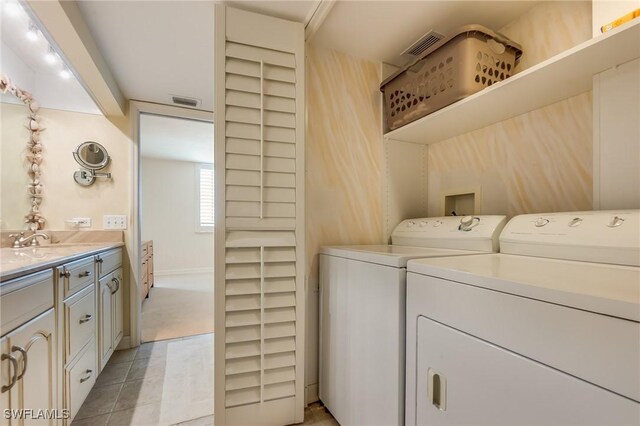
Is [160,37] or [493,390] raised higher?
[160,37]

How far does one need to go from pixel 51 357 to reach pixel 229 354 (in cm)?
70

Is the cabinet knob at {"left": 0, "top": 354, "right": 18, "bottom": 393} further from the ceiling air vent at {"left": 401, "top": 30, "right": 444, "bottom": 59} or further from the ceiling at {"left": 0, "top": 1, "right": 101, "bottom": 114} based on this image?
the ceiling air vent at {"left": 401, "top": 30, "right": 444, "bottom": 59}

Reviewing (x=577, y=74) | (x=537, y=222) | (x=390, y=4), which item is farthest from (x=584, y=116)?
(x=390, y=4)

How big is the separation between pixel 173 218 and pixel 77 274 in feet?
14.3

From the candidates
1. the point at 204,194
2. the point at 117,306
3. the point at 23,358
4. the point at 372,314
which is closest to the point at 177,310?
the point at 117,306

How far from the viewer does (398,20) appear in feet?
4.71

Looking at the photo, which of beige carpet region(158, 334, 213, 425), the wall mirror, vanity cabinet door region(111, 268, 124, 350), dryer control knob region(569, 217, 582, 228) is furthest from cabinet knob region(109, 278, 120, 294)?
dryer control knob region(569, 217, 582, 228)

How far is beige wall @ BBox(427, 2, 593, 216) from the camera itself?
119 cm

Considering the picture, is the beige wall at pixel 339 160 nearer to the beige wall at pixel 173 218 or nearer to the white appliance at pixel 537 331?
the white appliance at pixel 537 331

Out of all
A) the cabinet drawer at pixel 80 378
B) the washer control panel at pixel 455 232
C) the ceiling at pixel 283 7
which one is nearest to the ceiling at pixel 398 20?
the ceiling at pixel 283 7

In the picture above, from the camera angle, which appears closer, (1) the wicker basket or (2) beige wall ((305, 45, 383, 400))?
(1) the wicker basket

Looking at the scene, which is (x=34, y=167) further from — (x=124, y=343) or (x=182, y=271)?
(x=182, y=271)

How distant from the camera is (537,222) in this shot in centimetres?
107

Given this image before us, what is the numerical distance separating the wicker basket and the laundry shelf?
0.22ft
